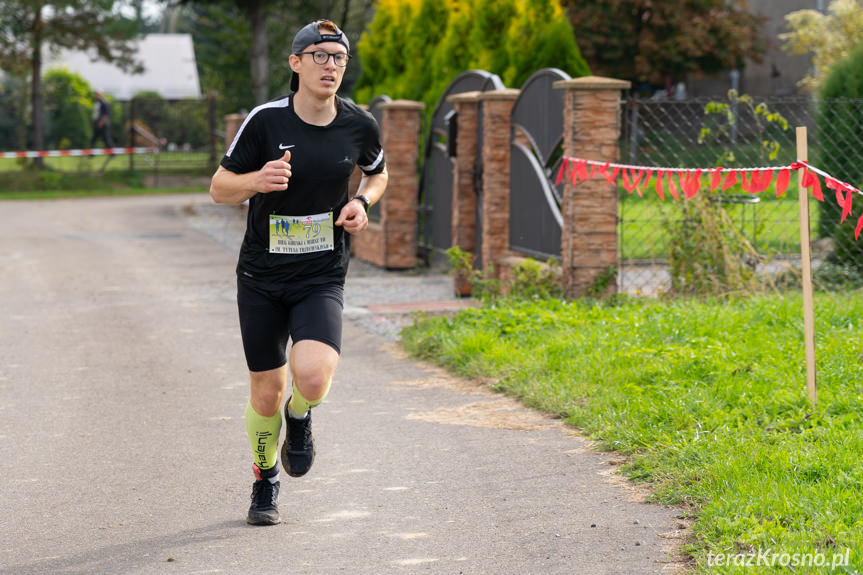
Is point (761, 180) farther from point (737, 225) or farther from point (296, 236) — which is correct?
point (737, 225)

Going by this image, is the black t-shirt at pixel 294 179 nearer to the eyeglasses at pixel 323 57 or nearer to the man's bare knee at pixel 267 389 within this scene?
the eyeglasses at pixel 323 57

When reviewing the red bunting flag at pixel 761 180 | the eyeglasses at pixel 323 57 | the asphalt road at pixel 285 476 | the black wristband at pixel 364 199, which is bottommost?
the asphalt road at pixel 285 476

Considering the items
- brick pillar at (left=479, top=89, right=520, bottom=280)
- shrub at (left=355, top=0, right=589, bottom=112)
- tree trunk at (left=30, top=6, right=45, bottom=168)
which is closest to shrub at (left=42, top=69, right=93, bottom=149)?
tree trunk at (left=30, top=6, right=45, bottom=168)

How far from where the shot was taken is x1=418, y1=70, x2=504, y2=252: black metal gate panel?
13.6m

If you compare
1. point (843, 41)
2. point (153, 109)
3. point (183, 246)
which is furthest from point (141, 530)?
point (153, 109)

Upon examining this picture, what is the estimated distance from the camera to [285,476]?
591cm

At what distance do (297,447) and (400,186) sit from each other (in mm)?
9769

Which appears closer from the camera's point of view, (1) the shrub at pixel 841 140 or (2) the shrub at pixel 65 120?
(1) the shrub at pixel 841 140

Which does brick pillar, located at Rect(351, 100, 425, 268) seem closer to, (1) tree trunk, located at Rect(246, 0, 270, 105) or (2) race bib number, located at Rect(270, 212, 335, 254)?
(2) race bib number, located at Rect(270, 212, 335, 254)

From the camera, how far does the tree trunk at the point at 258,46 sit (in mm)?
32188

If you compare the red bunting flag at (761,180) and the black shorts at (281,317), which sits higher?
the red bunting flag at (761,180)

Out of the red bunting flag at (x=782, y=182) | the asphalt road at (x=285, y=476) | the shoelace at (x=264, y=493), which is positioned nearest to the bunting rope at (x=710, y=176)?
the red bunting flag at (x=782, y=182)

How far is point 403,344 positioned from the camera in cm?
946

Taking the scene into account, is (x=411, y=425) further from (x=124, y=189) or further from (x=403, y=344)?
(x=124, y=189)
